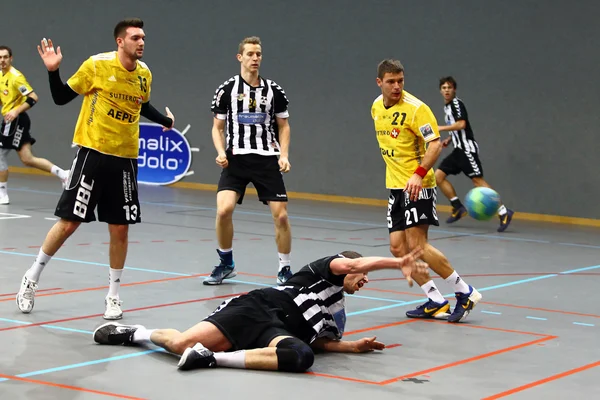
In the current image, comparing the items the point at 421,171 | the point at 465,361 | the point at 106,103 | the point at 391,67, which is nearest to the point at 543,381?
the point at 465,361

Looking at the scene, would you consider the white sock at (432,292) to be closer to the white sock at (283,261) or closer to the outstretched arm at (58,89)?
the white sock at (283,261)

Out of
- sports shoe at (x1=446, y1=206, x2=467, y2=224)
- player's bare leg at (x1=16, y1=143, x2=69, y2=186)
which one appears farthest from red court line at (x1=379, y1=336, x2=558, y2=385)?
player's bare leg at (x1=16, y1=143, x2=69, y2=186)

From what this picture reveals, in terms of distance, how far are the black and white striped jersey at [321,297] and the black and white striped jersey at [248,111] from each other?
325cm

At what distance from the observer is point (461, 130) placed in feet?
49.2

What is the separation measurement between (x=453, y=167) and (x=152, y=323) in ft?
28.4

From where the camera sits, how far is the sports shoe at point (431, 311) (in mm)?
7949

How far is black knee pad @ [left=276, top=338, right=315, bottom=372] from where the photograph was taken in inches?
233

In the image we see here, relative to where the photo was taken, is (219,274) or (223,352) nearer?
(223,352)

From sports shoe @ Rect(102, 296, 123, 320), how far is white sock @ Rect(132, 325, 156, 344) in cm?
96

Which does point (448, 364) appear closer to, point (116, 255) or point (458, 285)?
point (458, 285)

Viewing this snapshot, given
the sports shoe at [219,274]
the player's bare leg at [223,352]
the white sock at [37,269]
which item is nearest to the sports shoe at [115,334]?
the player's bare leg at [223,352]

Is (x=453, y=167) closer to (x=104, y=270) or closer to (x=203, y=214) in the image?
(x=203, y=214)

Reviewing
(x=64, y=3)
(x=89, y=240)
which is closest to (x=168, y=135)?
(x=64, y=3)

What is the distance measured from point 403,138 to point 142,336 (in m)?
2.70
